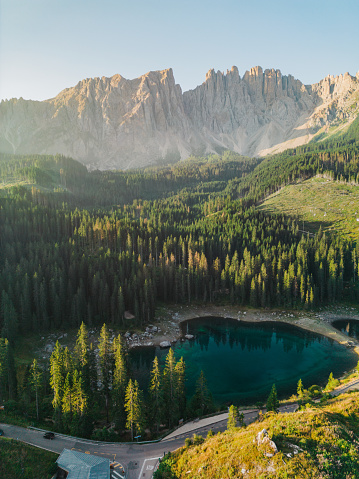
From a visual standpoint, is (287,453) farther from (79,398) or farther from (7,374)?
(7,374)

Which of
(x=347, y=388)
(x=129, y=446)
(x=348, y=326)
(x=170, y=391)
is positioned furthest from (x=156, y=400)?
(x=348, y=326)

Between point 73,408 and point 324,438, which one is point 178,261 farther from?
point 324,438

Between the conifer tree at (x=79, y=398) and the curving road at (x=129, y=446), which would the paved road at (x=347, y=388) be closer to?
the curving road at (x=129, y=446)

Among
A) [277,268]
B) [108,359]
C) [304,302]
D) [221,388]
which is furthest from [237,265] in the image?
[108,359]

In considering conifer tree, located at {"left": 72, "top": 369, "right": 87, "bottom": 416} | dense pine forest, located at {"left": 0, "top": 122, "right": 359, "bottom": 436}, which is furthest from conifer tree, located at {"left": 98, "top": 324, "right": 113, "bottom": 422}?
dense pine forest, located at {"left": 0, "top": 122, "right": 359, "bottom": 436}

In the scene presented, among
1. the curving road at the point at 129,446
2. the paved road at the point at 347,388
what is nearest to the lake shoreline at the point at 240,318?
the paved road at the point at 347,388
